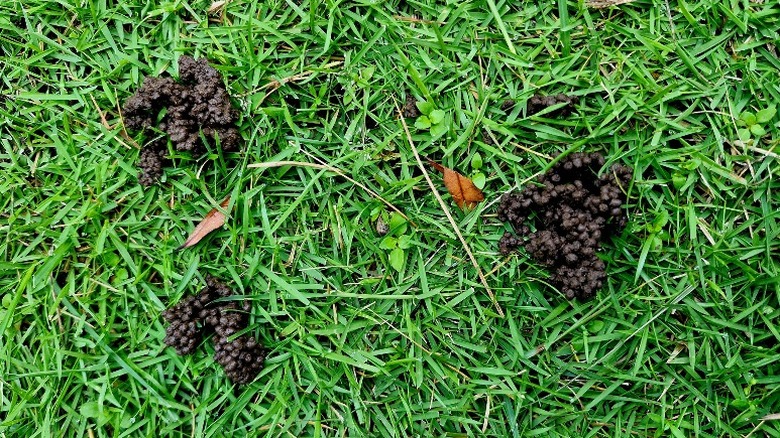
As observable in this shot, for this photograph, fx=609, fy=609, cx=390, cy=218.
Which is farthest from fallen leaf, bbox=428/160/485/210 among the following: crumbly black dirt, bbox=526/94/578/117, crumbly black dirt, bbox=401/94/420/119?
crumbly black dirt, bbox=526/94/578/117

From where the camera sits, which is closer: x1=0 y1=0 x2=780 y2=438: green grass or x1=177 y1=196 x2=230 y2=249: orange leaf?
x1=0 y1=0 x2=780 y2=438: green grass

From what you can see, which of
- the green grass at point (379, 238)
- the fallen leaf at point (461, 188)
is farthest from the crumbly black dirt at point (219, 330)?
the fallen leaf at point (461, 188)

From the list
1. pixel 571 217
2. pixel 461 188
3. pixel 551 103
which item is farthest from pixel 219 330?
pixel 551 103

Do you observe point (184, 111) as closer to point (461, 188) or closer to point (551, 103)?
point (461, 188)

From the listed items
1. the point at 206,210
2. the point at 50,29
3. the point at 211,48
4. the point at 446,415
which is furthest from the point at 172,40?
the point at 446,415

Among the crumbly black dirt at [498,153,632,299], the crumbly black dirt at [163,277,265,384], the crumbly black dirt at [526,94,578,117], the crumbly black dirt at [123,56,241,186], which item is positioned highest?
the crumbly black dirt at [526,94,578,117]

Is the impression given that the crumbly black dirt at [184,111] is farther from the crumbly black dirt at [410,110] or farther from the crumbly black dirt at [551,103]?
the crumbly black dirt at [551,103]

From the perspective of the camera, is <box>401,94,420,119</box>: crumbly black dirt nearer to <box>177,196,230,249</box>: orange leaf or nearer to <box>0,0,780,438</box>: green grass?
<box>0,0,780,438</box>: green grass
